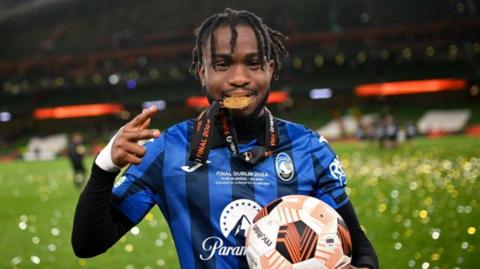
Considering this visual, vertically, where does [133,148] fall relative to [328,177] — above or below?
above

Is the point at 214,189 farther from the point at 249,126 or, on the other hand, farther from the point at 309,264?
the point at 309,264

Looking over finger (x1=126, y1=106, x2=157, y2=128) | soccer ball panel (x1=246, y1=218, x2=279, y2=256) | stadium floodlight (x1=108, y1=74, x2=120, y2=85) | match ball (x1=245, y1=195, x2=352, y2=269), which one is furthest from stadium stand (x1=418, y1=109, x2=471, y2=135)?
finger (x1=126, y1=106, x2=157, y2=128)

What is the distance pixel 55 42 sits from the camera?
40.9 meters

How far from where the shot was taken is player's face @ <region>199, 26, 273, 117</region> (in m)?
2.48

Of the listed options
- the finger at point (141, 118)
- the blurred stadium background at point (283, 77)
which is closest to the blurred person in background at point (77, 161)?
the blurred stadium background at point (283, 77)

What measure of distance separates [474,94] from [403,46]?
4.83m

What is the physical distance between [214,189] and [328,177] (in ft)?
1.72

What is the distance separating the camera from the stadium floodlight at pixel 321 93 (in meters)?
34.8

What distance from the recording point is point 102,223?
2.35 m

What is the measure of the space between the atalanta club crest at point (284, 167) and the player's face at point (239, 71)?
9.3 inches

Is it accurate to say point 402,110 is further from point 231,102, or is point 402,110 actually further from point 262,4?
point 231,102

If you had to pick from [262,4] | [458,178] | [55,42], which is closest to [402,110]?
[262,4]

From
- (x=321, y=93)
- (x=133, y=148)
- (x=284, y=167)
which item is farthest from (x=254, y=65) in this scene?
(x=321, y=93)

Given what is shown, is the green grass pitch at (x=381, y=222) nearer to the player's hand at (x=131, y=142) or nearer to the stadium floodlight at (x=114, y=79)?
the player's hand at (x=131, y=142)
